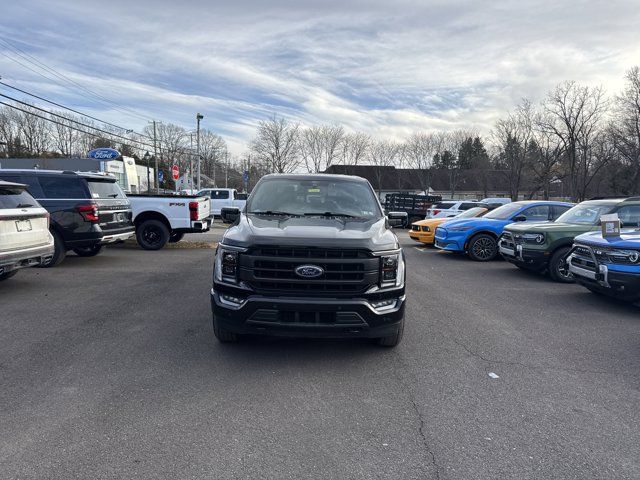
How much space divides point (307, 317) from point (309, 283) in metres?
0.31

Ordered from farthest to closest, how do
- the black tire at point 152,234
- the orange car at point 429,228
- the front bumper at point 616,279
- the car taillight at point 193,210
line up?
the orange car at point 429,228
the black tire at point 152,234
the car taillight at point 193,210
the front bumper at point 616,279

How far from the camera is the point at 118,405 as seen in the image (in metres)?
3.40

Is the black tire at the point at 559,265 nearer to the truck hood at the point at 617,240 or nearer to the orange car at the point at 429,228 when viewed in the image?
the truck hood at the point at 617,240

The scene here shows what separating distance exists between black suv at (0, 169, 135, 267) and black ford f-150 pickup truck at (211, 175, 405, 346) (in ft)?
20.5

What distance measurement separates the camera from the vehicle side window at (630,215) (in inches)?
320

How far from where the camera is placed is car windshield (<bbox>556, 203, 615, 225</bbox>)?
8.72 m

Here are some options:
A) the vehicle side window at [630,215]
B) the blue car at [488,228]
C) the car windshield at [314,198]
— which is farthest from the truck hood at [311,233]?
the blue car at [488,228]

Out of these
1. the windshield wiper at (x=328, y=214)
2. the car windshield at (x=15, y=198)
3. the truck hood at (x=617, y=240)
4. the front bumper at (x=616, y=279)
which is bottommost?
the front bumper at (x=616, y=279)

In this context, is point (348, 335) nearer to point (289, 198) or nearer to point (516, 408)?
point (516, 408)

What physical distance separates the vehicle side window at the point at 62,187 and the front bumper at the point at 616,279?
9.70 m

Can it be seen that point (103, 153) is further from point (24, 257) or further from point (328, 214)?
point (328, 214)

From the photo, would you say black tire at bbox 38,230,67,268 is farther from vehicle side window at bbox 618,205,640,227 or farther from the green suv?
vehicle side window at bbox 618,205,640,227

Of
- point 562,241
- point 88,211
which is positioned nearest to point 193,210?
point 88,211

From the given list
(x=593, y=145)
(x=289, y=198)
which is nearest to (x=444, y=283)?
(x=289, y=198)
